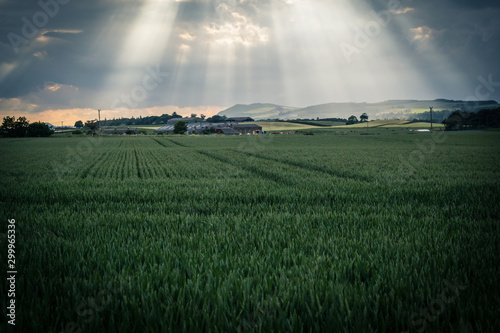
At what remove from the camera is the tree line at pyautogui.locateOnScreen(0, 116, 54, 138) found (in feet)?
342

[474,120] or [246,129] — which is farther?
[246,129]

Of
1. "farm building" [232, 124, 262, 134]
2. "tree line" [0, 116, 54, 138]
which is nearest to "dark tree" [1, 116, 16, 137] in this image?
"tree line" [0, 116, 54, 138]

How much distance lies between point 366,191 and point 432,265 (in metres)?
8.40

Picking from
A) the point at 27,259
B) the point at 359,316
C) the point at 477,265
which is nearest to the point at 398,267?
the point at 477,265

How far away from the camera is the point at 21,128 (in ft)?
349

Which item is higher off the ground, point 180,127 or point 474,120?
point 180,127

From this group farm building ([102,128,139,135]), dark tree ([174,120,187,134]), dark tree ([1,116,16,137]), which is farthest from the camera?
farm building ([102,128,139,135])

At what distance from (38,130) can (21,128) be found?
4.93 meters

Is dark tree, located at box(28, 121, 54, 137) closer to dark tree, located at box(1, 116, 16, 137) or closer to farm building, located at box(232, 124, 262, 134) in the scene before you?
dark tree, located at box(1, 116, 16, 137)

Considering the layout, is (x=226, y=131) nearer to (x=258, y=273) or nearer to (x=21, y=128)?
(x=21, y=128)

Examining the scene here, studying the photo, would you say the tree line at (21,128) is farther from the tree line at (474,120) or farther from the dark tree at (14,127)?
the tree line at (474,120)

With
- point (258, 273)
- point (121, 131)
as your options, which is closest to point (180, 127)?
point (121, 131)

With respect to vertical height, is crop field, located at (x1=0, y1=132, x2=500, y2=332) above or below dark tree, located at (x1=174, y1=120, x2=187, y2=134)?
below

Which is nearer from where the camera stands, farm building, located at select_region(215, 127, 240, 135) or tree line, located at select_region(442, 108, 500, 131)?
tree line, located at select_region(442, 108, 500, 131)
